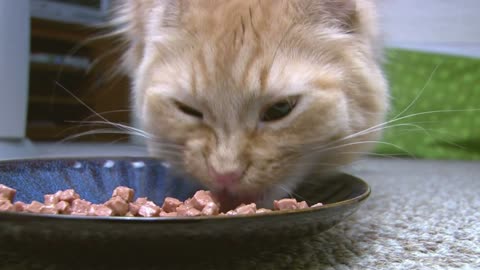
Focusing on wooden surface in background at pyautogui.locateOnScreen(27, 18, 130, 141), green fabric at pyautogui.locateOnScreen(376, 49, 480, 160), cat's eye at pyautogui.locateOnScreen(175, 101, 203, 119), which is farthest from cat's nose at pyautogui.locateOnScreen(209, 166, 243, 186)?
wooden surface in background at pyautogui.locateOnScreen(27, 18, 130, 141)

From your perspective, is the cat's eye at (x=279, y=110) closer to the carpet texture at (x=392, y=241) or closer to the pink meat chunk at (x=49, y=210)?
the carpet texture at (x=392, y=241)

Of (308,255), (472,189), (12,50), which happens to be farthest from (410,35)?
(308,255)

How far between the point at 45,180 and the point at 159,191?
0.22 m

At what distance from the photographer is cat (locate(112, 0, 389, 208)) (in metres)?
0.85

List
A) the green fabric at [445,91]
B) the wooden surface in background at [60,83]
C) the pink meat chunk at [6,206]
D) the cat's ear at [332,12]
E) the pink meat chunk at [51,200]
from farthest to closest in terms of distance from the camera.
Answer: the wooden surface in background at [60,83], the green fabric at [445,91], the cat's ear at [332,12], the pink meat chunk at [51,200], the pink meat chunk at [6,206]

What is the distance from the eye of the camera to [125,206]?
31.5 inches

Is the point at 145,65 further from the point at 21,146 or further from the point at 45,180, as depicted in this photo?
the point at 21,146

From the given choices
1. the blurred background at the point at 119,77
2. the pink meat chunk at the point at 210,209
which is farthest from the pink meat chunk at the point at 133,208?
the blurred background at the point at 119,77

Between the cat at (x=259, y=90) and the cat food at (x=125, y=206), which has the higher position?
the cat at (x=259, y=90)

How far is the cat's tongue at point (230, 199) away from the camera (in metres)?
0.88

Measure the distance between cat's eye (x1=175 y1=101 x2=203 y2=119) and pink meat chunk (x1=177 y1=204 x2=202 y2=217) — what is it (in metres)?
0.15

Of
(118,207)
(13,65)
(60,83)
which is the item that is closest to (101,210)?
(118,207)

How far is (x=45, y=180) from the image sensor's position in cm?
99

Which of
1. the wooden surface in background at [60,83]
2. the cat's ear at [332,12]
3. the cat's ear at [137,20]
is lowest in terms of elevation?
the wooden surface in background at [60,83]
